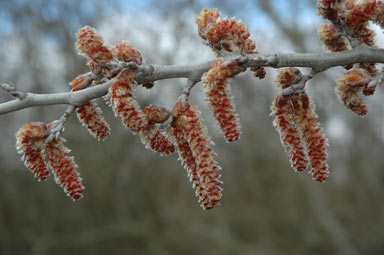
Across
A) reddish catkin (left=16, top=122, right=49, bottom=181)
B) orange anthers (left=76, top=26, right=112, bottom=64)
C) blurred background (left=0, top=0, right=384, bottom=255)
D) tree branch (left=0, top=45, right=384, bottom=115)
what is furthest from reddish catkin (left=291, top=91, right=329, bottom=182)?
blurred background (left=0, top=0, right=384, bottom=255)

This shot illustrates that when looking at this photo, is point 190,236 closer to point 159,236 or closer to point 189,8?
point 159,236

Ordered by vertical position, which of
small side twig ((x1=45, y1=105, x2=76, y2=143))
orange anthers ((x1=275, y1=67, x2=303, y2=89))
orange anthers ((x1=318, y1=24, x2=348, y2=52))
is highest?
orange anthers ((x1=318, y1=24, x2=348, y2=52))

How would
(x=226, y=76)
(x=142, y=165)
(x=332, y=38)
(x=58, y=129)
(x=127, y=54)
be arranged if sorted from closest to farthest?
(x=226, y=76), (x=127, y=54), (x=58, y=129), (x=332, y=38), (x=142, y=165)

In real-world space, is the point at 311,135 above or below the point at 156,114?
below

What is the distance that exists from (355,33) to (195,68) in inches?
28.4

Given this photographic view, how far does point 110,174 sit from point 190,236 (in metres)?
3.16

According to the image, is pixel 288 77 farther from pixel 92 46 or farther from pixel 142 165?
pixel 142 165

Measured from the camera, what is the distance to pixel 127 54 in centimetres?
154

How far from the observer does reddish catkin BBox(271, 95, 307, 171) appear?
1.60m

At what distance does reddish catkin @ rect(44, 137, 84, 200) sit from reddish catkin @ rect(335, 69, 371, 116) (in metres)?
1.12

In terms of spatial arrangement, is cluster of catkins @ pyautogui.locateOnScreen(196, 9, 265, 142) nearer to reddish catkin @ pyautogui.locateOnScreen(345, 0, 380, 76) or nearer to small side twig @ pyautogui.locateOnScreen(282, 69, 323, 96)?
small side twig @ pyautogui.locateOnScreen(282, 69, 323, 96)

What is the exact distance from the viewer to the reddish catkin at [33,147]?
160 cm

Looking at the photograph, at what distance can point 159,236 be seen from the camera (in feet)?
37.9

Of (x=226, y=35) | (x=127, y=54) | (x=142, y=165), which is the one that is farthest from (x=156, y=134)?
(x=142, y=165)
